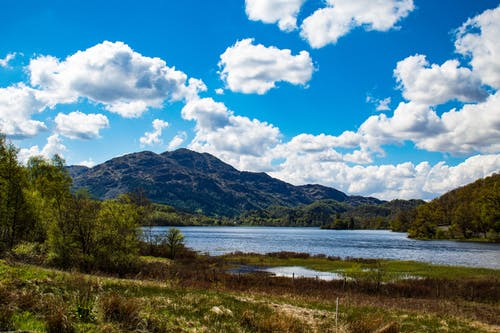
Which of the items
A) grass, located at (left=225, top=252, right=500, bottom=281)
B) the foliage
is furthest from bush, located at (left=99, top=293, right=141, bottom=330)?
grass, located at (left=225, top=252, right=500, bottom=281)

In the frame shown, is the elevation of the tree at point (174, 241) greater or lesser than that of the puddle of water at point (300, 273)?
greater

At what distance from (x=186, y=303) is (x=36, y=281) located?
8056 mm

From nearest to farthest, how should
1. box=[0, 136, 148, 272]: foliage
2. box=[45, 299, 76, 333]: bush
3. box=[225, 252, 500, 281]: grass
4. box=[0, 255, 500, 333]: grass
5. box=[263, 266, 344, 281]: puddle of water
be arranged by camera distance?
box=[45, 299, 76, 333]: bush < box=[0, 255, 500, 333]: grass < box=[0, 136, 148, 272]: foliage < box=[225, 252, 500, 281]: grass < box=[263, 266, 344, 281]: puddle of water

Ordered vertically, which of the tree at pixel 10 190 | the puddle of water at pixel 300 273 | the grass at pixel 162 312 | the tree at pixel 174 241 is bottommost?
the puddle of water at pixel 300 273

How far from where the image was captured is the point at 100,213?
4731 centimetres

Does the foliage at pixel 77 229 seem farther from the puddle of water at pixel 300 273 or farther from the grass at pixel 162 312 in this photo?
the puddle of water at pixel 300 273

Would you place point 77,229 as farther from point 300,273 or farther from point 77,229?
point 300,273

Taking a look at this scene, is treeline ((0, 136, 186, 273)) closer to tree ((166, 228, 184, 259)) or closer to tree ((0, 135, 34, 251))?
tree ((0, 135, 34, 251))

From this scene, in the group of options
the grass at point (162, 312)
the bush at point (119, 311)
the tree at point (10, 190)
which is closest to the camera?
the grass at point (162, 312)

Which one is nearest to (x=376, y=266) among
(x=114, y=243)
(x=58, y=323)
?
(x=114, y=243)

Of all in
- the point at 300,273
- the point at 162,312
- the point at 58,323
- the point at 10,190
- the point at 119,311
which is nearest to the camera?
the point at 58,323

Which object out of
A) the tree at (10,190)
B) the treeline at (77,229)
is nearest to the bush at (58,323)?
the treeline at (77,229)

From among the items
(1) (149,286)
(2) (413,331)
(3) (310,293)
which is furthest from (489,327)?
(1) (149,286)

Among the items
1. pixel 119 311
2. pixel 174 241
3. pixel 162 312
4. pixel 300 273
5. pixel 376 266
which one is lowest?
pixel 300 273
